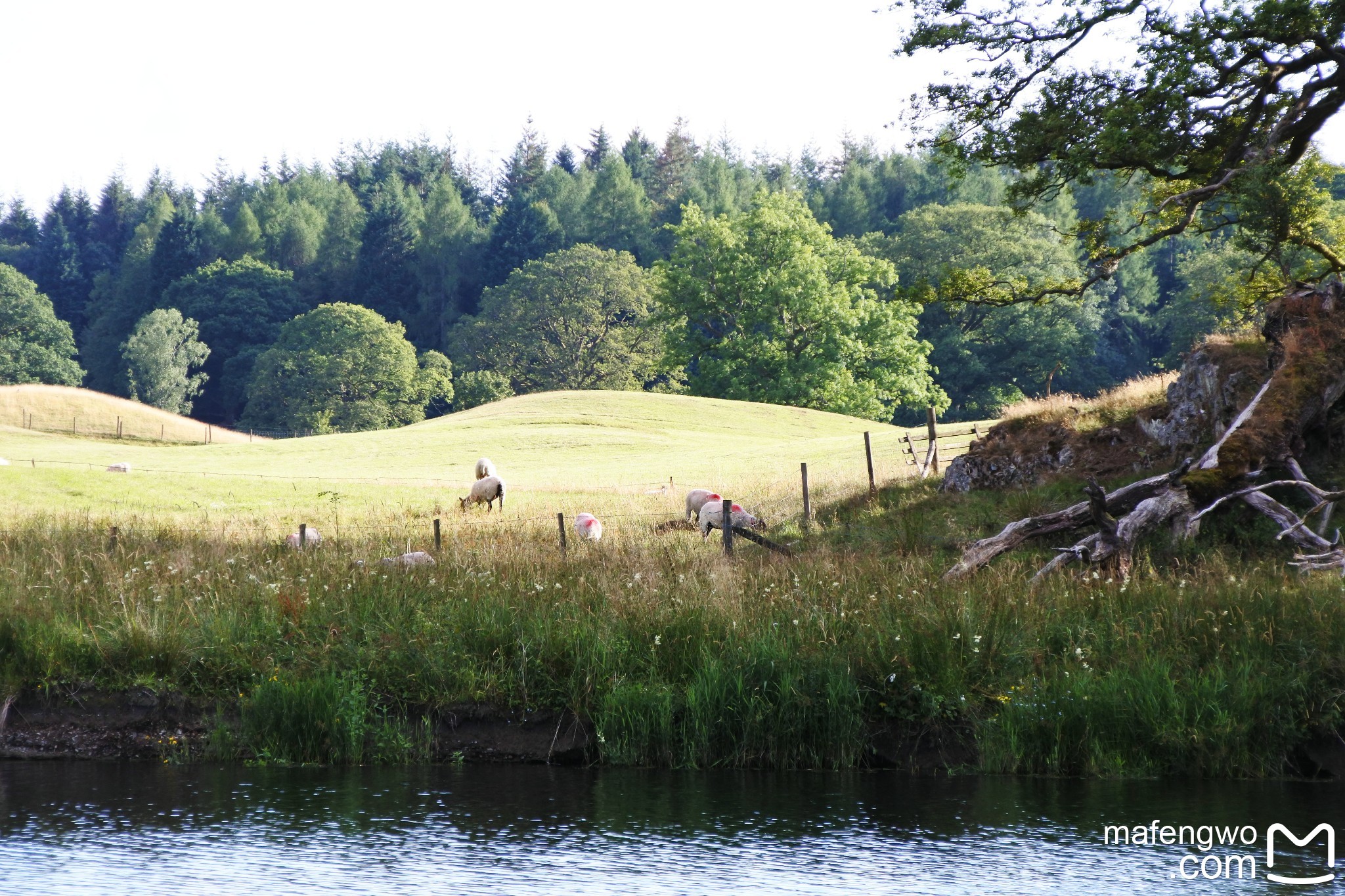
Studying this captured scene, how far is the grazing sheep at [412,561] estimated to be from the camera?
1401 centimetres

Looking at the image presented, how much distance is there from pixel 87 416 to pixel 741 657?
6881cm

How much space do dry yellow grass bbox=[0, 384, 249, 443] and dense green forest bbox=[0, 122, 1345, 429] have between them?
2091 cm

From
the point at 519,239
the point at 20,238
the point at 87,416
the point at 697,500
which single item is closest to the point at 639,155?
the point at 519,239

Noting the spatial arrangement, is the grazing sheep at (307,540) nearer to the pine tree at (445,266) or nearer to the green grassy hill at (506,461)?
the green grassy hill at (506,461)

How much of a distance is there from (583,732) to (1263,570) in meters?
7.28

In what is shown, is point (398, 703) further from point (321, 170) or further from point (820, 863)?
point (321, 170)

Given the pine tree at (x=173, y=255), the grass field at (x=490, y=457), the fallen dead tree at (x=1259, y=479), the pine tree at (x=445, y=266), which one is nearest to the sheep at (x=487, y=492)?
the grass field at (x=490, y=457)

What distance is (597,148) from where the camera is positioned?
5832 inches

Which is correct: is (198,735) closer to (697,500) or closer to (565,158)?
(697,500)

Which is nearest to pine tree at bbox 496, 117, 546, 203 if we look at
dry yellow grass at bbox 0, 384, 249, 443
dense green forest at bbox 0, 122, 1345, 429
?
dense green forest at bbox 0, 122, 1345, 429

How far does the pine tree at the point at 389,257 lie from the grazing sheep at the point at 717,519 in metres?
96.6

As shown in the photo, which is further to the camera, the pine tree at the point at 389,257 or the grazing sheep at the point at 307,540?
Result: the pine tree at the point at 389,257

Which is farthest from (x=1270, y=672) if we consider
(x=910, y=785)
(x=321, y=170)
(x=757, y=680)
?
(x=321, y=170)

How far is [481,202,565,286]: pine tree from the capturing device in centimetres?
11325
